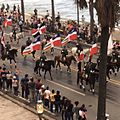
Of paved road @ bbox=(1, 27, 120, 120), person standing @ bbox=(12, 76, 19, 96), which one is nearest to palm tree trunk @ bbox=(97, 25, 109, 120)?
paved road @ bbox=(1, 27, 120, 120)

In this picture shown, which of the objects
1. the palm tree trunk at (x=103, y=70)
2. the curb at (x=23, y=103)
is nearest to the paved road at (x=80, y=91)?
the curb at (x=23, y=103)

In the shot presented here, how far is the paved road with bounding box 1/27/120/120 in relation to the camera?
2584cm

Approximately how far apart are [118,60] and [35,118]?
28.8ft

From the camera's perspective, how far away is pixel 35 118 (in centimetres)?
2456

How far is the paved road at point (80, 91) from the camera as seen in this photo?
2584cm

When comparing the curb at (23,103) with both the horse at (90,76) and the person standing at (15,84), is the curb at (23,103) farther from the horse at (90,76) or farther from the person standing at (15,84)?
the horse at (90,76)

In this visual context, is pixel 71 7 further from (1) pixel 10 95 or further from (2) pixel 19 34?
(1) pixel 10 95

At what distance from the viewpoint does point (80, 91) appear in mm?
28891

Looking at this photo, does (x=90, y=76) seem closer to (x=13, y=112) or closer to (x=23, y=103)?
(x=23, y=103)

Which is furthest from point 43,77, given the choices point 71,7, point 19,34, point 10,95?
point 71,7

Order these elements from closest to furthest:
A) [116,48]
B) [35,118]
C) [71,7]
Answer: [35,118]
[116,48]
[71,7]

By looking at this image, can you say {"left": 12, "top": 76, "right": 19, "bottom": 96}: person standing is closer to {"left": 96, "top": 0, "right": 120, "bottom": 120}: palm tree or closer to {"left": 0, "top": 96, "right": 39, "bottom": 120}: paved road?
{"left": 0, "top": 96, "right": 39, "bottom": 120}: paved road

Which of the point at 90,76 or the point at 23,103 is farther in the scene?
the point at 90,76

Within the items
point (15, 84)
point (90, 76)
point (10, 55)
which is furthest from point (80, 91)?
point (10, 55)
